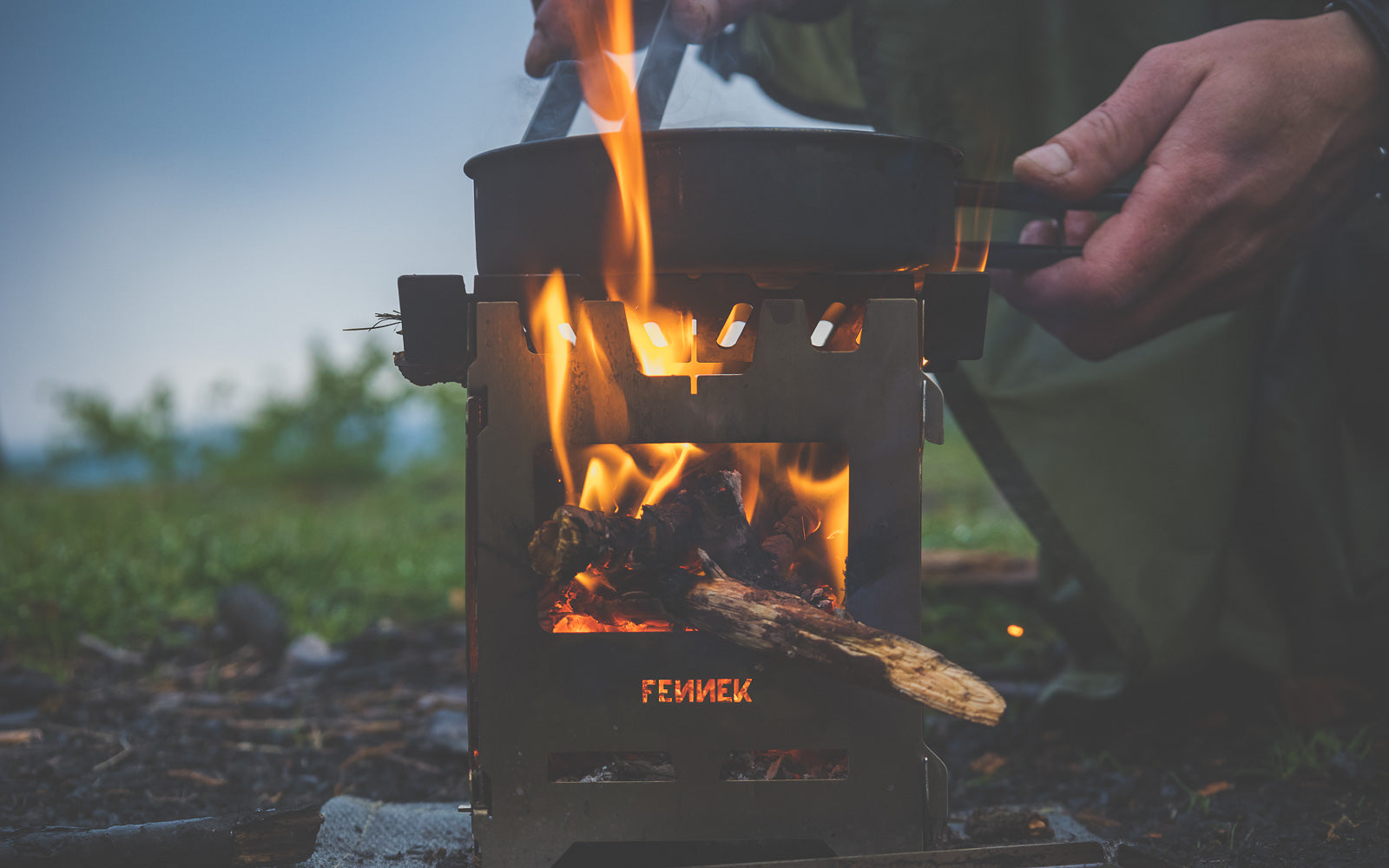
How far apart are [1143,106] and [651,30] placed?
37.9 inches

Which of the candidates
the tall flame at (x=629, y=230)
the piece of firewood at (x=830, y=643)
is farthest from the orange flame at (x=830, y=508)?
the tall flame at (x=629, y=230)

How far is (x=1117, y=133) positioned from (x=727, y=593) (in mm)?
1138

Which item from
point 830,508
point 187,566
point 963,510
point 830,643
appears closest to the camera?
point 830,643

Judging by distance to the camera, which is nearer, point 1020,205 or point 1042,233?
point 1020,205

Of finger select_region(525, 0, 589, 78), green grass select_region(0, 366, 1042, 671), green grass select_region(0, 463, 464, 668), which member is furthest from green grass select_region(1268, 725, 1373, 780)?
green grass select_region(0, 463, 464, 668)

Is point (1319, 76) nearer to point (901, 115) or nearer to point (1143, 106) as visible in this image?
point (1143, 106)

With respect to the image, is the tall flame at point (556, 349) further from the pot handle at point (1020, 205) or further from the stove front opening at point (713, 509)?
the pot handle at point (1020, 205)

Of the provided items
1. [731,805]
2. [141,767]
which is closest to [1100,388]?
[731,805]

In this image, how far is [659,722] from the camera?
1.41m

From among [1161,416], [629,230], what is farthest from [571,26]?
[1161,416]

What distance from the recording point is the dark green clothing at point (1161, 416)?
2.49 meters

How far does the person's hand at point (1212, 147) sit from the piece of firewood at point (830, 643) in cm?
89

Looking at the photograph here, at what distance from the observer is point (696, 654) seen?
1.41 meters

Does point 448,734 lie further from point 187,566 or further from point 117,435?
point 117,435
